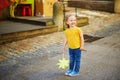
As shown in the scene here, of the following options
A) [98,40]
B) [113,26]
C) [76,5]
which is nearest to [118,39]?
[98,40]

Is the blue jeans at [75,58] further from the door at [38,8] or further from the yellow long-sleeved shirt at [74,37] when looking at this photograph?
the door at [38,8]

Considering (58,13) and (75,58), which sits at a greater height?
(58,13)

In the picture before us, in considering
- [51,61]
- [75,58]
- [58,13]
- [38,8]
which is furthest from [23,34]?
[75,58]

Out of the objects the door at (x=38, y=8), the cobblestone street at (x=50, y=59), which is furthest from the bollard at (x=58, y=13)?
the door at (x=38, y=8)

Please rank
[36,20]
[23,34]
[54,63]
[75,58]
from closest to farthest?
[75,58], [54,63], [23,34], [36,20]

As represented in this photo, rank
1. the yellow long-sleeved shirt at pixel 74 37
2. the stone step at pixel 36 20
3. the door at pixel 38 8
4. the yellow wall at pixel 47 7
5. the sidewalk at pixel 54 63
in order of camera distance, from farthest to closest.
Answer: the door at pixel 38 8 → the yellow wall at pixel 47 7 → the stone step at pixel 36 20 → the sidewalk at pixel 54 63 → the yellow long-sleeved shirt at pixel 74 37

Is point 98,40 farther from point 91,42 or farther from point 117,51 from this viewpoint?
point 117,51

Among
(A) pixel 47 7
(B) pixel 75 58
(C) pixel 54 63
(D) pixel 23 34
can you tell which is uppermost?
(A) pixel 47 7

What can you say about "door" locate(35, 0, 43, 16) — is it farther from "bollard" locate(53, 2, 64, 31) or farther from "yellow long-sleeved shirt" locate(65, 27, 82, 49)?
"yellow long-sleeved shirt" locate(65, 27, 82, 49)

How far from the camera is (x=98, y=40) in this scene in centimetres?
966

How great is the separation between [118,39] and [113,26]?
139 inches

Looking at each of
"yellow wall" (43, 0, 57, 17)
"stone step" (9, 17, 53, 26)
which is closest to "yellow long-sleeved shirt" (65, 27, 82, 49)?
"stone step" (9, 17, 53, 26)

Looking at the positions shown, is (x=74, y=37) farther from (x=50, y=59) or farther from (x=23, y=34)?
(x=23, y=34)

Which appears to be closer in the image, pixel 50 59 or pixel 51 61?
pixel 51 61
